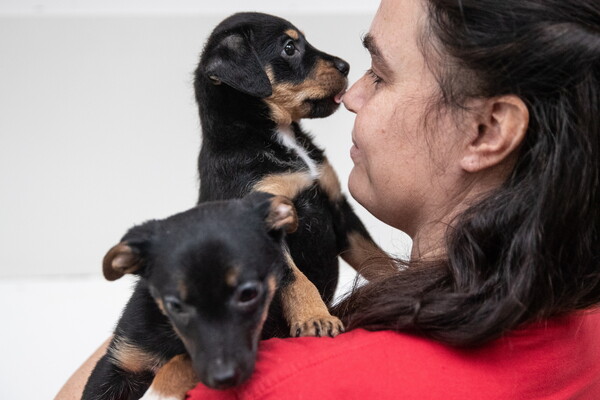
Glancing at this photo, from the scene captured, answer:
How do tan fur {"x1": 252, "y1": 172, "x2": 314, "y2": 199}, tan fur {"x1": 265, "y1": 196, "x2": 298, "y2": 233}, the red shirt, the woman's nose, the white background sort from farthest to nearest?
1. the white background
2. tan fur {"x1": 252, "y1": 172, "x2": 314, "y2": 199}
3. the woman's nose
4. tan fur {"x1": 265, "y1": 196, "x2": 298, "y2": 233}
5. the red shirt

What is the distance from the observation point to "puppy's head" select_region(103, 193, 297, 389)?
1.42m

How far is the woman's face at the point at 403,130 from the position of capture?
1724 mm

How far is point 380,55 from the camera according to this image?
1.80 m

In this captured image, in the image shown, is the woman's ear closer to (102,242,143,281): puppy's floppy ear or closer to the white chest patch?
the white chest patch

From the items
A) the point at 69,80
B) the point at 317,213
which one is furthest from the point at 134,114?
the point at 317,213

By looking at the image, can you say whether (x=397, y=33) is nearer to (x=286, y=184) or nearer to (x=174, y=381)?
(x=286, y=184)

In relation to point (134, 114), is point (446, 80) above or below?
above

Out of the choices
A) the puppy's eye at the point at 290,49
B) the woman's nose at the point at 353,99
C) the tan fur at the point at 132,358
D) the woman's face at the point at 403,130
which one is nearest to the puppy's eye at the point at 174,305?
the tan fur at the point at 132,358

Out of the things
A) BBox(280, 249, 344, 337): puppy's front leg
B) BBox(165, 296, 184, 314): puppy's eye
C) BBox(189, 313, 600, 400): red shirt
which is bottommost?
BBox(280, 249, 344, 337): puppy's front leg

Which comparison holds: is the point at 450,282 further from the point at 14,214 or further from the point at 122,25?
the point at 14,214

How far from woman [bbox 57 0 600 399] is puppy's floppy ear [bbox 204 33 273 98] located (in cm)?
55

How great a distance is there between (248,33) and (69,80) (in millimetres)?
1596

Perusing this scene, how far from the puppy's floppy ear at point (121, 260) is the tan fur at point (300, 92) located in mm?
809

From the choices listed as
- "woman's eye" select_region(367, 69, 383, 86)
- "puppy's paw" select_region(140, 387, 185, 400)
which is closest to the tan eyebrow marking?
"woman's eye" select_region(367, 69, 383, 86)
